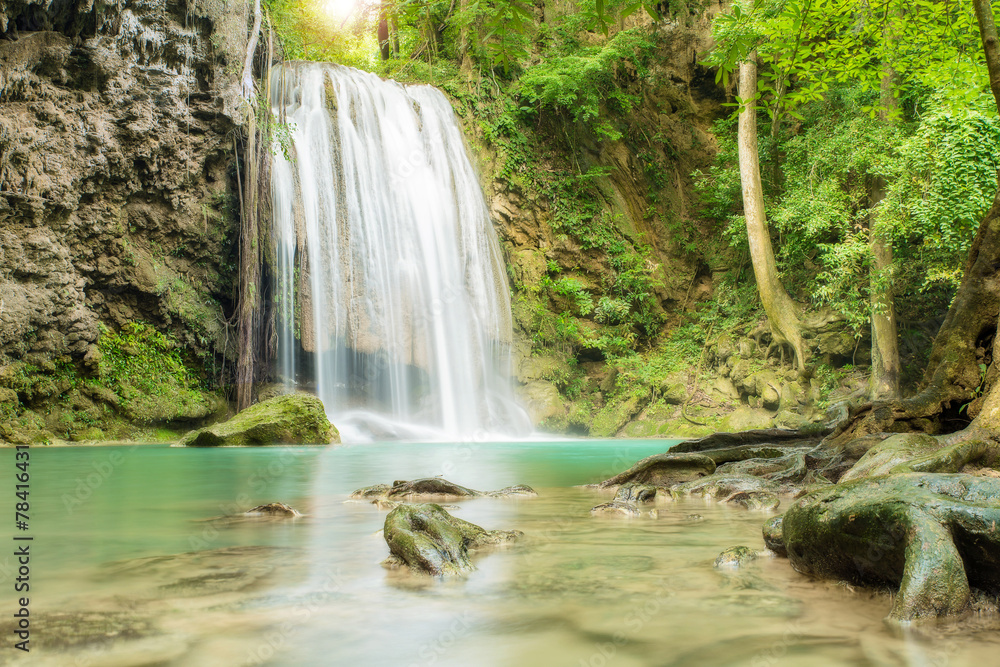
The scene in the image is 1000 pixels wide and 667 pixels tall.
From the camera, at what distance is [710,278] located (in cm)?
2327

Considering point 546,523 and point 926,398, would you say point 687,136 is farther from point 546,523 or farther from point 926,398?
point 546,523

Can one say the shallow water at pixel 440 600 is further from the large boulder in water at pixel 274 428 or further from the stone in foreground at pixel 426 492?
the large boulder in water at pixel 274 428

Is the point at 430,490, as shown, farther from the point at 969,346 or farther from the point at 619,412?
the point at 619,412

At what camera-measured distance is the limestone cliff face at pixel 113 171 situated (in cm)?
1362

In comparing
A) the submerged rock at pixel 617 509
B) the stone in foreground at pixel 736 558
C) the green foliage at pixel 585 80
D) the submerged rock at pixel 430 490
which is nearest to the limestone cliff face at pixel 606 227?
the green foliage at pixel 585 80

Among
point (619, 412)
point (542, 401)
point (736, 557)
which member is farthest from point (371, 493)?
point (619, 412)

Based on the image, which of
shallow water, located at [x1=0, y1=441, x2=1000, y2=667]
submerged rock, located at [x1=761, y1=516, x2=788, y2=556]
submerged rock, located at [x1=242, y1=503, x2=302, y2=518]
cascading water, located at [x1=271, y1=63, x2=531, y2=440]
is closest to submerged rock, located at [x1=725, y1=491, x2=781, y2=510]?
shallow water, located at [x1=0, y1=441, x2=1000, y2=667]

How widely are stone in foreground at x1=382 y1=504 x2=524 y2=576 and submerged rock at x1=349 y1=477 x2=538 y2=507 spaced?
2032 mm

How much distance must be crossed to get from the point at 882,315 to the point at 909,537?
13780mm

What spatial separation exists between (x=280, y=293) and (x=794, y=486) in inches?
550

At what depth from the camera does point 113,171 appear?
15086 millimetres

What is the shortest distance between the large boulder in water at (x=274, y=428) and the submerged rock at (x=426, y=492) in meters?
7.88

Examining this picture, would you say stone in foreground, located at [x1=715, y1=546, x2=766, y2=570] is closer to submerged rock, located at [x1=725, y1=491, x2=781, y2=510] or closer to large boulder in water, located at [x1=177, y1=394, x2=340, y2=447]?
submerged rock, located at [x1=725, y1=491, x2=781, y2=510]

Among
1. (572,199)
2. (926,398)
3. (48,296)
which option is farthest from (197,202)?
(926,398)
